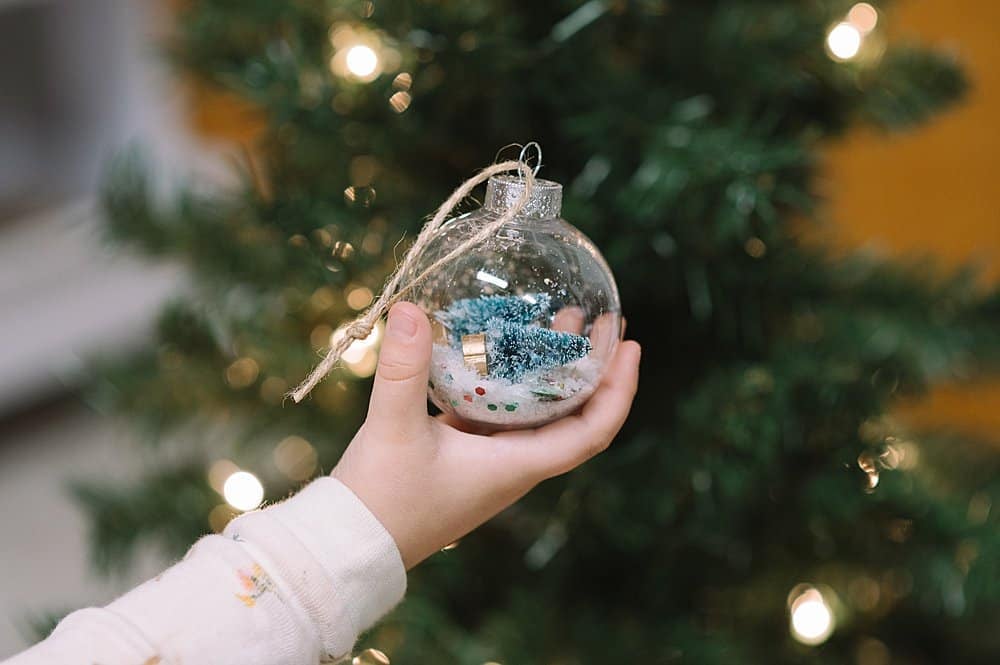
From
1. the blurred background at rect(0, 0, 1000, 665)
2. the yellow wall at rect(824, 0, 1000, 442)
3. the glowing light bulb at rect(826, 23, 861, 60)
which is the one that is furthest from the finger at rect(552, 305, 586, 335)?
the yellow wall at rect(824, 0, 1000, 442)

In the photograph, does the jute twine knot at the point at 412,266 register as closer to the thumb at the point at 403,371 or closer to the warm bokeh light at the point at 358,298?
the thumb at the point at 403,371

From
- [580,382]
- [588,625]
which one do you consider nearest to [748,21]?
[580,382]

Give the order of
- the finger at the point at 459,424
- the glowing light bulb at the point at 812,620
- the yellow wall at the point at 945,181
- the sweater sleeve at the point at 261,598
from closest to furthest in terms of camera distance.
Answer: the sweater sleeve at the point at 261,598
the finger at the point at 459,424
the glowing light bulb at the point at 812,620
the yellow wall at the point at 945,181

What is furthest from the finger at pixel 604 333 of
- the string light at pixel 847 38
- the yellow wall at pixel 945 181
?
the yellow wall at pixel 945 181

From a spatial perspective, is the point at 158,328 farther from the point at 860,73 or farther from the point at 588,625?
the point at 860,73

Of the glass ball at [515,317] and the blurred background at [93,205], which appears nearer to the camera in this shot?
the glass ball at [515,317]

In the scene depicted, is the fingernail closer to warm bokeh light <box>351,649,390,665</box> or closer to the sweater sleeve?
the sweater sleeve

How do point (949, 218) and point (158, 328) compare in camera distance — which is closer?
point (158, 328)

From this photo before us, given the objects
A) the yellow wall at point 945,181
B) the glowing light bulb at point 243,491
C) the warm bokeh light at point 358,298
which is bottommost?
the yellow wall at point 945,181
